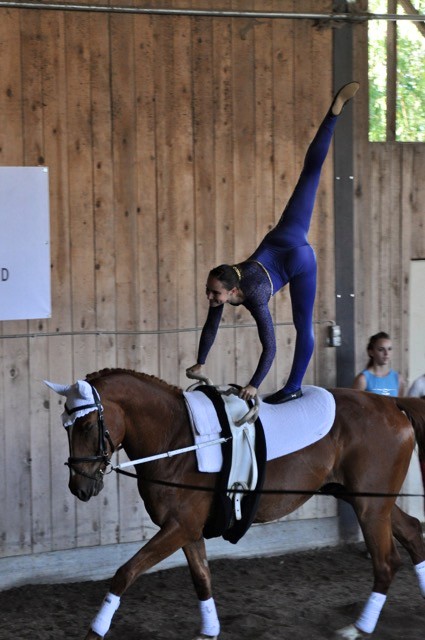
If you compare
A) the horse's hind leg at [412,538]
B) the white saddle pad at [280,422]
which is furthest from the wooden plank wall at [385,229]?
the white saddle pad at [280,422]

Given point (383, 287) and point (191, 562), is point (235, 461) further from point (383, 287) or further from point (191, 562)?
point (383, 287)

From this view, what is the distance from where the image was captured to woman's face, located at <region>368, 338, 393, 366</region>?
5.57 m

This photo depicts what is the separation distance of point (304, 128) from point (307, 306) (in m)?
1.93

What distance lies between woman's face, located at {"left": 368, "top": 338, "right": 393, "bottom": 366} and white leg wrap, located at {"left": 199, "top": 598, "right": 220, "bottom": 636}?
185cm

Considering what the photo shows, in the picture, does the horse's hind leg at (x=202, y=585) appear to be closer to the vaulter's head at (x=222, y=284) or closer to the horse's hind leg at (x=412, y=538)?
the horse's hind leg at (x=412, y=538)

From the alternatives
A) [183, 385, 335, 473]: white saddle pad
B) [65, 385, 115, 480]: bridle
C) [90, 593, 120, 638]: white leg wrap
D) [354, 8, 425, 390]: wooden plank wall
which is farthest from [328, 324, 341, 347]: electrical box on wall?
[90, 593, 120, 638]: white leg wrap

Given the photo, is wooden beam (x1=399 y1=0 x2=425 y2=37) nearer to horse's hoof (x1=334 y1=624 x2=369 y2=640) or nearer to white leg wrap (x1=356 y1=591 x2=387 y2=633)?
white leg wrap (x1=356 y1=591 x2=387 y2=633)

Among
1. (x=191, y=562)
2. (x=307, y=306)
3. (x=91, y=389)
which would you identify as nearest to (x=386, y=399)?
(x=307, y=306)

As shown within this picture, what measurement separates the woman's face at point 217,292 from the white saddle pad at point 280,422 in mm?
476

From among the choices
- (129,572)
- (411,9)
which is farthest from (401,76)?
(129,572)

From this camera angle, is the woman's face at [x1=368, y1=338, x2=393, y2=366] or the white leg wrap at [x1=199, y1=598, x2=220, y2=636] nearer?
the white leg wrap at [x1=199, y1=598, x2=220, y2=636]

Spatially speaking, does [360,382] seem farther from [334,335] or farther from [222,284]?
[222,284]

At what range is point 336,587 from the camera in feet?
18.0

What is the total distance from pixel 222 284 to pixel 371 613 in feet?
5.74
